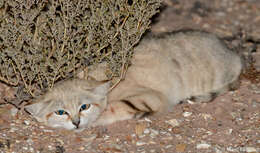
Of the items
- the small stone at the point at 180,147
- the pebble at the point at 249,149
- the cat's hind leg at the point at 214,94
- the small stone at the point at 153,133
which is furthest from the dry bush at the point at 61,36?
the pebble at the point at 249,149

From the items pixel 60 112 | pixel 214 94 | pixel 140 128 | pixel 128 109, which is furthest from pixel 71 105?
pixel 214 94

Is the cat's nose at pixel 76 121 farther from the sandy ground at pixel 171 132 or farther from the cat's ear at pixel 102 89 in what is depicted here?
the cat's ear at pixel 102 89

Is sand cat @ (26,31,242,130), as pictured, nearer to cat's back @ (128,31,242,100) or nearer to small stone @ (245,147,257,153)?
cat's back @ (128,31,242,100)

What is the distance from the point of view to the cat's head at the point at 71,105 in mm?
4156

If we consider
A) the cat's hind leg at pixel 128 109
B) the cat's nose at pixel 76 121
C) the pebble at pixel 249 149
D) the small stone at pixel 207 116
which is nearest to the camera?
the pebble at pixel 249 149

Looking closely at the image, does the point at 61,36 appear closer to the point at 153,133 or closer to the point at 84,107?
the point at 84,107

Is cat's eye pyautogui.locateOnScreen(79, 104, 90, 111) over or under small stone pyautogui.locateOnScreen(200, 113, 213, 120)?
over

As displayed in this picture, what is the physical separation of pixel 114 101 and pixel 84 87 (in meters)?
0.39

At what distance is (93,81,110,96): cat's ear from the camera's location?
4293 millimetres

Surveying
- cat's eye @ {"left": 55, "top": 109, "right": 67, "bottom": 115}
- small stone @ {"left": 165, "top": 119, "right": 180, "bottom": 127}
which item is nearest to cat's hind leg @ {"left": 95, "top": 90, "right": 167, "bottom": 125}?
small stone @ {"left": 165, "top": 119, "right": 180, "bottom": 127}

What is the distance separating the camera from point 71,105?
4145 millimetres

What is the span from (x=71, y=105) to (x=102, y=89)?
1.26 ft

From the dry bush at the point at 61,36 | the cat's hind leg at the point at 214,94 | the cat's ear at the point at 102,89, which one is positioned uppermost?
the dry bush at the point at 61,36

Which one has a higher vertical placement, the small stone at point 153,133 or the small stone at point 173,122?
the small stone at point 153,133
